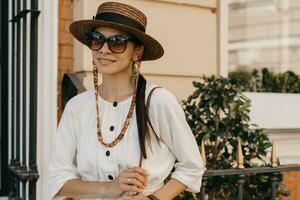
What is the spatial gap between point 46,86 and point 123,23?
2125 mm

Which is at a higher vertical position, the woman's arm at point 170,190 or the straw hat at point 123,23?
the straw hat at point 123,23

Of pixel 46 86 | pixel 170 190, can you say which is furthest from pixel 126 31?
pixel 46 86

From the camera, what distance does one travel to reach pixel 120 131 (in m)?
2.69

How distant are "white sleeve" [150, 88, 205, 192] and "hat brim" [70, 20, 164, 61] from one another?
193 mm

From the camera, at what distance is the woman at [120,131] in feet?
8.77

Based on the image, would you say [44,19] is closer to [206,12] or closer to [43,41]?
[43,41]

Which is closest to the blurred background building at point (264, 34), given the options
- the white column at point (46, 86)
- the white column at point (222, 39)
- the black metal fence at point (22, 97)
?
the white column at point (222, 39)

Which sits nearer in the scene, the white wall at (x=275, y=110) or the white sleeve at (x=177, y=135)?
the white sleeve at (x=177, y=135)

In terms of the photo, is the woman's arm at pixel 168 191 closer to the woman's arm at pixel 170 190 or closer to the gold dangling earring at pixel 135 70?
the woman's arm at pixel 170 190

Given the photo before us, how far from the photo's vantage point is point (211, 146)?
14.5 feet

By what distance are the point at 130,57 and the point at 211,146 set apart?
1.80m

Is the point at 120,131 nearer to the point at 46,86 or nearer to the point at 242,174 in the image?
the point at 242,174

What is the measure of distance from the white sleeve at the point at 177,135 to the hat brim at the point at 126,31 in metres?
0.19

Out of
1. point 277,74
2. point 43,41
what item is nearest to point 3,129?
point 43,41
